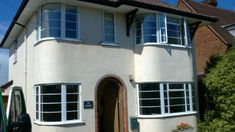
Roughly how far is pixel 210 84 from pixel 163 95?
8.72ft

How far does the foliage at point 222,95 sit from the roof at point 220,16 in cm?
565

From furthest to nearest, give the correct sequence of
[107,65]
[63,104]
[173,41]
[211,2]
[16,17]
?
[211,2], [16,17], [173,41], [107,65], [63,104]

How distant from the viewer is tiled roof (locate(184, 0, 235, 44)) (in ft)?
70.6

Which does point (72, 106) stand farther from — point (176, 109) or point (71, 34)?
point (176, 109)

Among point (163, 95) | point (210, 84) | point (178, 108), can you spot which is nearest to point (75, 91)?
point (163, 95)

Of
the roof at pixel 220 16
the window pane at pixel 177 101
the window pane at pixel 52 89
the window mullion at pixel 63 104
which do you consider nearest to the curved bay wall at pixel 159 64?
the window pane at pixel 177 101

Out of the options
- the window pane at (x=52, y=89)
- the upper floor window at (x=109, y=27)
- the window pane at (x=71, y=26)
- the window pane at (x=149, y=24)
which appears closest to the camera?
the window pane at (x=52, y=89)

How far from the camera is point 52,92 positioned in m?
12.8

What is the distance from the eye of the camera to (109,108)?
15562 mm

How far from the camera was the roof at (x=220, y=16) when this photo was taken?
2150 cm

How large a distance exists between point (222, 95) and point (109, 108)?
19.2ft

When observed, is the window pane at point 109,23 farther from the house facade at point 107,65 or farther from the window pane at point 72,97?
the window pane at point 72,97

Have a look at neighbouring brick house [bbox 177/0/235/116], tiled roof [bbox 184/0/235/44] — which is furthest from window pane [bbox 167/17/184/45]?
tiled roof [bbox 184/0/235/44]

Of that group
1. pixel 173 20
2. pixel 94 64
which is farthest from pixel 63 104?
pixel 173 20
